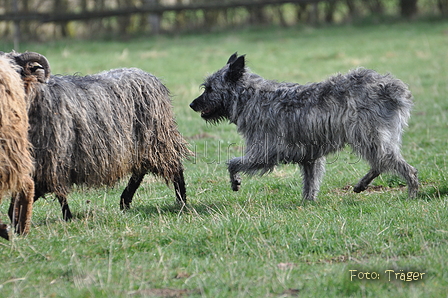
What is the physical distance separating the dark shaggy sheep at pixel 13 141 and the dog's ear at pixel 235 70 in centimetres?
278

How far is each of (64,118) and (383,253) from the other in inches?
126

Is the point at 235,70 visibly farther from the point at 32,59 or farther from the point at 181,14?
the point at 181,14

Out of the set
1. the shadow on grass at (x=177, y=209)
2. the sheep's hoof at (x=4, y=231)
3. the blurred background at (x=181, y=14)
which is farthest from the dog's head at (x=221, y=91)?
the blurred background at (x=181, y=14)

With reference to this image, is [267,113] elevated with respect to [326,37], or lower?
elevated

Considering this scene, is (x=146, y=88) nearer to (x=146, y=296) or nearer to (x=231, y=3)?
(x=146, y=296)

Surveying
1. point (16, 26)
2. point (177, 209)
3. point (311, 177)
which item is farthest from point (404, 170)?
point (16, 26)

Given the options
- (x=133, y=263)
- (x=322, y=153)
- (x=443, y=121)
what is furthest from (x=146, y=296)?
(x=443, y=121)

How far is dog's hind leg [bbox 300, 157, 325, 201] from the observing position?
7285mm

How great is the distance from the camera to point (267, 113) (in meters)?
7.25

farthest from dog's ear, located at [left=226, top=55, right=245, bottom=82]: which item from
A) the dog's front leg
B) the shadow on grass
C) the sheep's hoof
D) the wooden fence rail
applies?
the wooden fence rail

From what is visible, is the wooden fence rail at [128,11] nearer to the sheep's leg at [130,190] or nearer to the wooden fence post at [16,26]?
the wooden fence post at [16,26]

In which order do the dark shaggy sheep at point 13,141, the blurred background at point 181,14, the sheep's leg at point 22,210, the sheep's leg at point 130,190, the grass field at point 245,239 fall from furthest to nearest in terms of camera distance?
the blurred background at point 181,14 < the sheep's leg at point 130,190 < the sheep's leg at point 22,210 < the dark shaggy sheep at point 13,141 < the grass field at point 245,239

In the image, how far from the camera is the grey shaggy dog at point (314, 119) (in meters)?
6.74

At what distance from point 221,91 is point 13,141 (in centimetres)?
304
